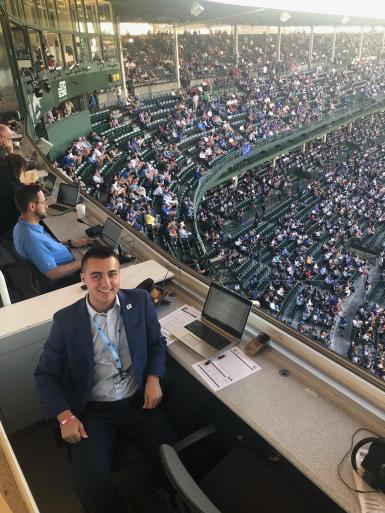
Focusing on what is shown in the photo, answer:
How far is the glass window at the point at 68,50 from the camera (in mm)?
10413

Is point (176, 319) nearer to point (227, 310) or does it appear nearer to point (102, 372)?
point (227, 310)

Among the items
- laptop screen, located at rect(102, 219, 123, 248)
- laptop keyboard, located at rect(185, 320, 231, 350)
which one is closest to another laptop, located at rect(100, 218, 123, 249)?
laptop screen, located at rect(102, 219, 123, 248)

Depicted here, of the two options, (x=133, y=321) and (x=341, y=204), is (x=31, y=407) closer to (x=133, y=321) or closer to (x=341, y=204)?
(x=133, y=321)

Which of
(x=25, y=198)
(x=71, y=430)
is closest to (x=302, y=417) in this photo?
(x=71, y=430)

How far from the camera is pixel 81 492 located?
67.3 inches

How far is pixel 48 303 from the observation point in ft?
7.61

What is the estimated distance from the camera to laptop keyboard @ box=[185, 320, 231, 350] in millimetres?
2104

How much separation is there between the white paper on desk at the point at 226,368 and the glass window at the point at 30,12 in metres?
8.89

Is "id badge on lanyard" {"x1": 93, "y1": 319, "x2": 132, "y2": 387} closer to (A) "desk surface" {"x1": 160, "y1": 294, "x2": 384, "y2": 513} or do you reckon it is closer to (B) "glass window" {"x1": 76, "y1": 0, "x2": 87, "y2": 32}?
(A) "desk surface" {"x1": 160, "y1": 294, "x2": 384, "y2": 513}

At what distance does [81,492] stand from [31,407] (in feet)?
2.28

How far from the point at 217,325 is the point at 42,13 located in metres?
9.70

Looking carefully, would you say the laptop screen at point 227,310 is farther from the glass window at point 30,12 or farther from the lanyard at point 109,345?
the glass window at point 30,12

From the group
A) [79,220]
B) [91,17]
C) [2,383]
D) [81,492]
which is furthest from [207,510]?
[91,17]

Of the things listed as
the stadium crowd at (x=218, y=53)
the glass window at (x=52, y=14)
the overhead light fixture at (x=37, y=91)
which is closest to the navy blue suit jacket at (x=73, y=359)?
the overhead light fixture at (x=37, y=91)
